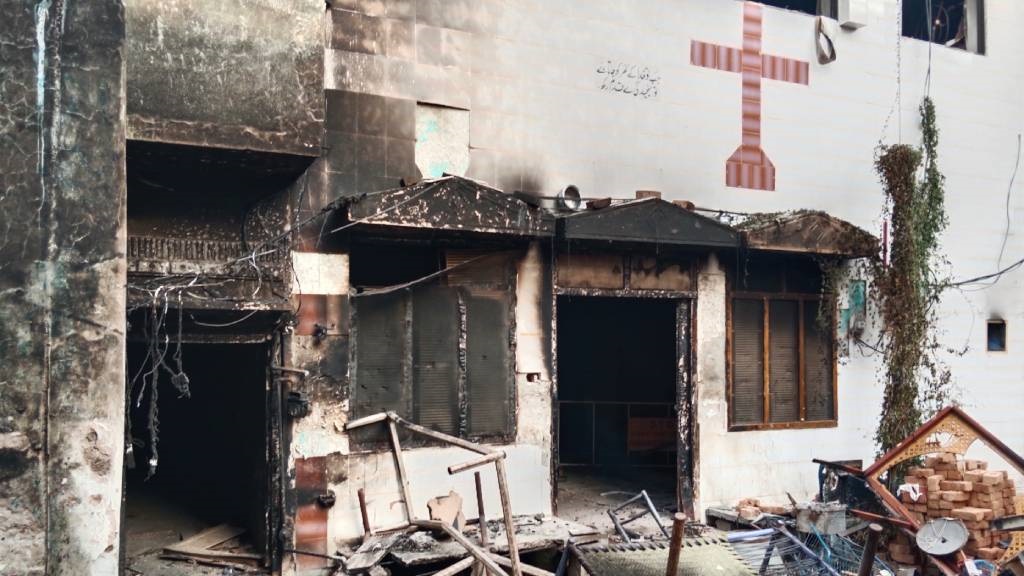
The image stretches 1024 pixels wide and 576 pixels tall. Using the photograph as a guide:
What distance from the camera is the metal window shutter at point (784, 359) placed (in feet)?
39.7

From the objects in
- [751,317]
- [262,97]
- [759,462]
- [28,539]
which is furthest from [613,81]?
[28,539]

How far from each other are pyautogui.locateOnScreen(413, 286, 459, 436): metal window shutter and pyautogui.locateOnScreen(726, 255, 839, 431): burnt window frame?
3908 millimetres

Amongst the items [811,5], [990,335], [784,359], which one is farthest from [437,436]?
[990,335]

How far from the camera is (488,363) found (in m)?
10.3

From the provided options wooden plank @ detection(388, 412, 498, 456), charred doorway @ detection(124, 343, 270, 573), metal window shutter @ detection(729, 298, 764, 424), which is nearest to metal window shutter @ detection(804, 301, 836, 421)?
metal window shutter @ detection(729, 298, 764, 424)

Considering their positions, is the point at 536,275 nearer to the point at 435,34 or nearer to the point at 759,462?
the point at 435,34

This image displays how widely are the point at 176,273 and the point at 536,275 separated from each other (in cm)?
416

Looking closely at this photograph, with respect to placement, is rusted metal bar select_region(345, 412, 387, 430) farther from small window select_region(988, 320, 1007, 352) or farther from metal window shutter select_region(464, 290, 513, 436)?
small window select_region(988, 320, 1007, 352)

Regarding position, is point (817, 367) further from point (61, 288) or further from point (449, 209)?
point (61, 288)

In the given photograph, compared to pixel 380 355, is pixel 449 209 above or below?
above

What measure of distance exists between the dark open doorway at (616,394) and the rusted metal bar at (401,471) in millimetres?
4379

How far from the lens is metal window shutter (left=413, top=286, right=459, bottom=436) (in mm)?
10008

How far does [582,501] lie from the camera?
12.3 metres

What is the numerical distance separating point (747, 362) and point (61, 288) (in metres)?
→ 8.67
